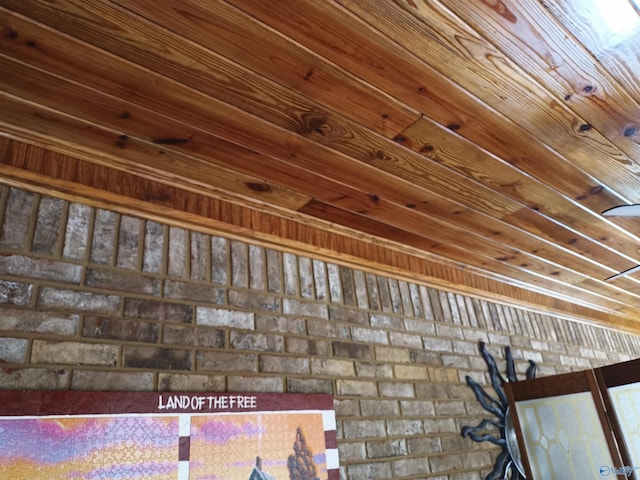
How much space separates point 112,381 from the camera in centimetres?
155

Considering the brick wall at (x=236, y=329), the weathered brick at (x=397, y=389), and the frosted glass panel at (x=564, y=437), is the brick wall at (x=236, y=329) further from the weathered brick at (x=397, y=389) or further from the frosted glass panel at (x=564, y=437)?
the frosted glass panel at (x=564, y=437)

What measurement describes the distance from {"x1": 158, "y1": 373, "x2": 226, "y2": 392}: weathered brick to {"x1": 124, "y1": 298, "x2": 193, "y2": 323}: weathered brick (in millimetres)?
207

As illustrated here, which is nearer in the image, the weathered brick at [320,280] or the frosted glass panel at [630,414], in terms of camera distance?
the weathered brick at [320,280]

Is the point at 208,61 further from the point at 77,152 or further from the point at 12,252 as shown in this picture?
the point at 12,252

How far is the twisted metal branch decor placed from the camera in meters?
2.58

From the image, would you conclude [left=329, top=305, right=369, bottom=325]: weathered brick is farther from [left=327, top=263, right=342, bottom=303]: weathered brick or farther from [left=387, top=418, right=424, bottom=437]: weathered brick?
[left=387, top=418, right=424, bottom=437]: weathered brick

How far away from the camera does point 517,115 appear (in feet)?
5.52

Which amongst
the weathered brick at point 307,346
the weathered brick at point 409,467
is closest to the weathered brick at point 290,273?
the weathered brick at point 307,346

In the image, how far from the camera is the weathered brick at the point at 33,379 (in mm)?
1363

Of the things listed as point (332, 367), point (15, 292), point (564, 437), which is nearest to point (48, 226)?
point (15, 292)

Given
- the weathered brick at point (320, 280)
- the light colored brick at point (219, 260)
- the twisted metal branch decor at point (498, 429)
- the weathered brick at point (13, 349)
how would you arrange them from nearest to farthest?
the weathered brick at point (13, 349)
the light colored brick at point (219, 260)
the weathered brick at point (320, 280)
the twisted metal branch decor at point (498, 429)

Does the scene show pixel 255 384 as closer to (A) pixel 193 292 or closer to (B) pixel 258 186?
(A) pixel 193 292

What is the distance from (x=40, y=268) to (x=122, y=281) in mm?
265

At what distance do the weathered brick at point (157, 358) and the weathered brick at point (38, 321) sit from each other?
0.66ft
